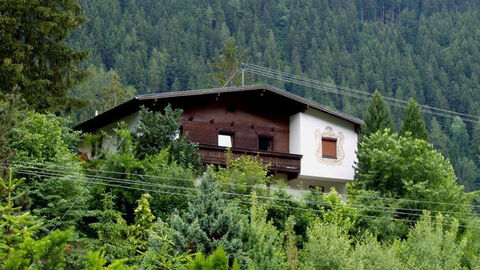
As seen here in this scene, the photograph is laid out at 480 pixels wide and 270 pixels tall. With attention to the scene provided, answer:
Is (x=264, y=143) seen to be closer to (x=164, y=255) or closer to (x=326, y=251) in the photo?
(x=326, y=251)

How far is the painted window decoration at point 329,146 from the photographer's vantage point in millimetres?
38594

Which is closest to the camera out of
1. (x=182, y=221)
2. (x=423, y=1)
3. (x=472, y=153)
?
(x=182, y=221)

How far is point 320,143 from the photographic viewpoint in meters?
38.7

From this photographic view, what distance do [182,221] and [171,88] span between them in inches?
3733

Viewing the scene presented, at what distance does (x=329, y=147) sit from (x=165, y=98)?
868 centimetres

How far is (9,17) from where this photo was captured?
30.8 meters

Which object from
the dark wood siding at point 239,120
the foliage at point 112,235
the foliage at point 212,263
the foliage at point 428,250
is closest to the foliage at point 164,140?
the dark wood siding at point 239,120

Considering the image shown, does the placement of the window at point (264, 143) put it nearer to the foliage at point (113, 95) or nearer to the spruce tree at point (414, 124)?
the spruce tree at point (414, 124)

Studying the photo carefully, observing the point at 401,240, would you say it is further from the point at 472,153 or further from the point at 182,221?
the point at 472,153

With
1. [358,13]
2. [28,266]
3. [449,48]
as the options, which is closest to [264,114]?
[28,266]

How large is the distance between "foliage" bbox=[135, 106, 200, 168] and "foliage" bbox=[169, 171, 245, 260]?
23.8 feet

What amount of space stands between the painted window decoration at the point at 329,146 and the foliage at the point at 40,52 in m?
11.5

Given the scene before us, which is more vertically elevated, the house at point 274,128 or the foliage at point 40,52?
the foliage at point 40,52

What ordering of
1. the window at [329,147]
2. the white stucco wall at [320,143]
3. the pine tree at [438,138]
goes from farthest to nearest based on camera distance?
the pine tree at [438,138]
the window at [329,147]
the white stucco wall at [320,143]
